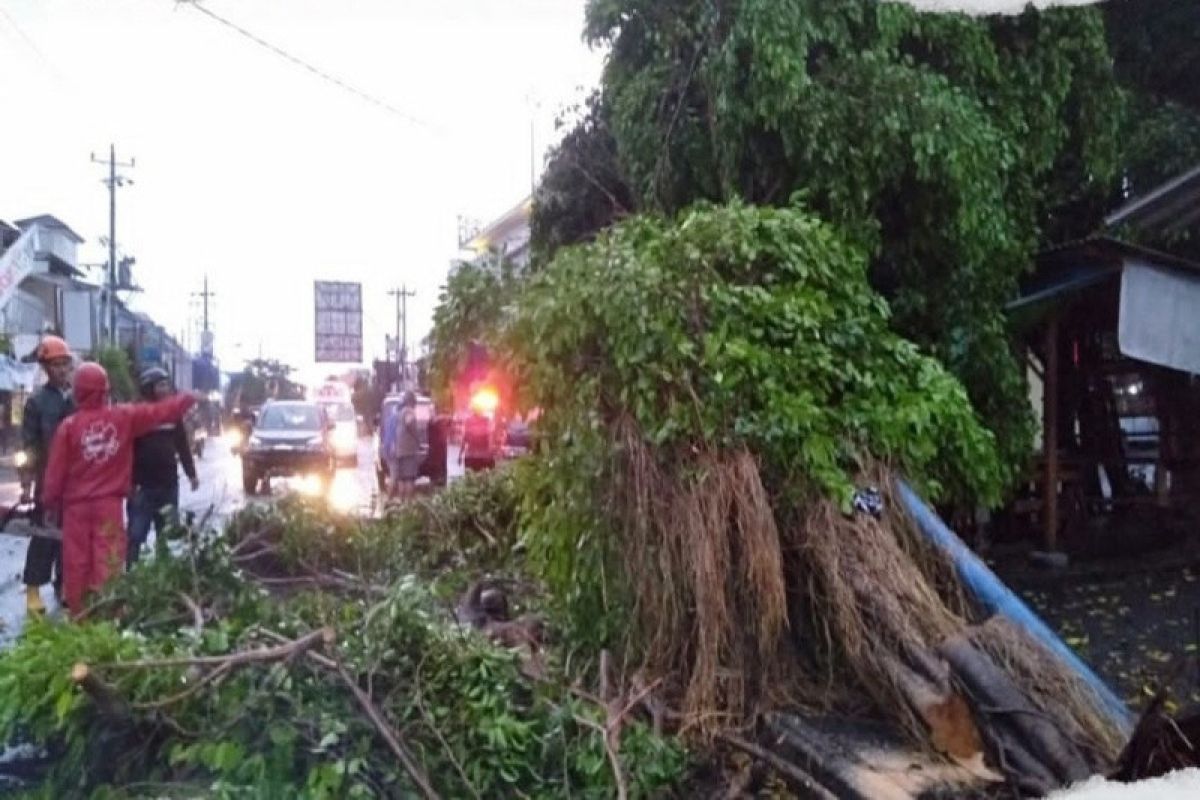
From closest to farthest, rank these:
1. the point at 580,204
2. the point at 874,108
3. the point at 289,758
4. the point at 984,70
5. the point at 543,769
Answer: the point at 289,758 < the point at 543,769 < the point at 874,108 < the point at 984,70 < the point at 580,204

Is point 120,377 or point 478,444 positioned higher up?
point 120,377

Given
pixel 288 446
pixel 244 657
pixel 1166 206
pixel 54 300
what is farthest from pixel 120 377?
pixel 288 446

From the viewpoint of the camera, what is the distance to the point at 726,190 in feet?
26.2

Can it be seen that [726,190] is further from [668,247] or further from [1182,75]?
[1182,75]

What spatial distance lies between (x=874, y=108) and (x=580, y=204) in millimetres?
4513

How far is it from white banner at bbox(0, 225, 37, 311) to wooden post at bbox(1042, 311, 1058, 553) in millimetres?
8219

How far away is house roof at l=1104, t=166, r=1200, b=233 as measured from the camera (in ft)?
10.6

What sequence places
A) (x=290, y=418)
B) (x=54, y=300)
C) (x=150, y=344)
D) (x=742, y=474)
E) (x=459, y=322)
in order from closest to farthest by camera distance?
(x=742, y=474)
(x=459, y=322)
(x=54, y=300)
(x=150, y=344)
(x=290, y=418)

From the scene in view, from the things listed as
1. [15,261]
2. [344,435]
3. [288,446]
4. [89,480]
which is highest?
[15,261]

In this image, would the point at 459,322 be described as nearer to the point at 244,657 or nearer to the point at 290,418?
the point at 244,657

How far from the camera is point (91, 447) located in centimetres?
599

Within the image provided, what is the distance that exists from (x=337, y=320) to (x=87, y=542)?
2440 cm

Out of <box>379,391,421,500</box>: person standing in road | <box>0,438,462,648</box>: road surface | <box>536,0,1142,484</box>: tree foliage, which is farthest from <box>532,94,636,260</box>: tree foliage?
<box>379,391,421,500</box>: person standing in road

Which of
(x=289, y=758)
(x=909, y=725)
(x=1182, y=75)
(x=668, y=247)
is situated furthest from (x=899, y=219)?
(x=289, y=758)
